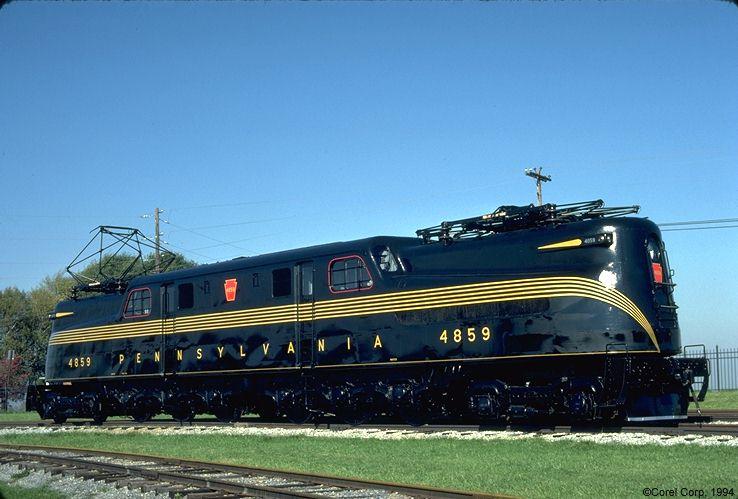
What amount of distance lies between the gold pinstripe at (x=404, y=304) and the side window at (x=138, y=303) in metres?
0.34

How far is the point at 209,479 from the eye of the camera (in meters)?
12.2

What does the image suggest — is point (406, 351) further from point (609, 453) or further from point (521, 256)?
point (609, 453)

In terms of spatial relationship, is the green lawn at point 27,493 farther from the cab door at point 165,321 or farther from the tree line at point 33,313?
the tree line at point 33,313

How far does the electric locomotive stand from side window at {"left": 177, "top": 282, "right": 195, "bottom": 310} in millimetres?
35

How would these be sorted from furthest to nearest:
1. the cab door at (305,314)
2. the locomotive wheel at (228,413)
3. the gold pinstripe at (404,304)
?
the locomotive wheel at (228,413) → the cab door at (305,314) → the gold pinstripe at (404,304)

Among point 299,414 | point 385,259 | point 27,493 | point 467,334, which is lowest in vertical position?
point 27,493

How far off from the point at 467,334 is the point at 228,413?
864 cm

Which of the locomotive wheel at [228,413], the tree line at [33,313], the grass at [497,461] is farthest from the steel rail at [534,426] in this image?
the tree line at [33,313]

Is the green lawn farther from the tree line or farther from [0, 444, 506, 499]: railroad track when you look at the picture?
the tree line

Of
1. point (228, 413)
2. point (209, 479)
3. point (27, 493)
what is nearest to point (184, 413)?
point (228, 413)

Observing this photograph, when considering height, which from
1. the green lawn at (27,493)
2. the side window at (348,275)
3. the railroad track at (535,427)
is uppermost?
the side window at (348,275)

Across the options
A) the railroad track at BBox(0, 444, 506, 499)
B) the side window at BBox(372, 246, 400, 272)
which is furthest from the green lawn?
the side window at BBox(372, 246, 400, 272)

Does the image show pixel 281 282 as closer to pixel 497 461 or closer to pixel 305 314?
pixel 305 314

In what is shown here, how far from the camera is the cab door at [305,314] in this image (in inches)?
816
